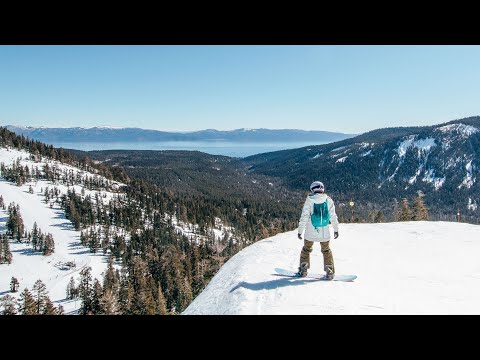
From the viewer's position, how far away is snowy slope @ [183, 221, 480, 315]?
8.70m

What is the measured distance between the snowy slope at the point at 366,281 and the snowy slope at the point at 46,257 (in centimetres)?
10144

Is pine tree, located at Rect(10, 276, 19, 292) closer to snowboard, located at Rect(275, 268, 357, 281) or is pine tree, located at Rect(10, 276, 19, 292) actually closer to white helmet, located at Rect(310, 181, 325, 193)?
snowboard, located at Rect(275, 268, 357, 281)

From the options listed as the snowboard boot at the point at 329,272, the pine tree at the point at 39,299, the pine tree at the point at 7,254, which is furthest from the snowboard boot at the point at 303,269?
the pine tree at the point at 7,254

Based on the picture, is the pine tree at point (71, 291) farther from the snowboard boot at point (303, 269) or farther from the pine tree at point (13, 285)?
the snowboard boot at point (303, 269)

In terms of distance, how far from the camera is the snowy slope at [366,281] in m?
8.70

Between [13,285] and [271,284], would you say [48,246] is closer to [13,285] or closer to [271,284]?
[13,285]

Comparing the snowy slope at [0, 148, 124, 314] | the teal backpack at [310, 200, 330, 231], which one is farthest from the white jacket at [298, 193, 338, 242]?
the snowy slope at [0, 148, 124, 314]

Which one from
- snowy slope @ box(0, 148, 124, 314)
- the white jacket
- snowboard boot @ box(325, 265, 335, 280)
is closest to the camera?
the white jacket

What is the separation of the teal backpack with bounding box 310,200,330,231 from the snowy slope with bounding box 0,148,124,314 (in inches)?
4152
